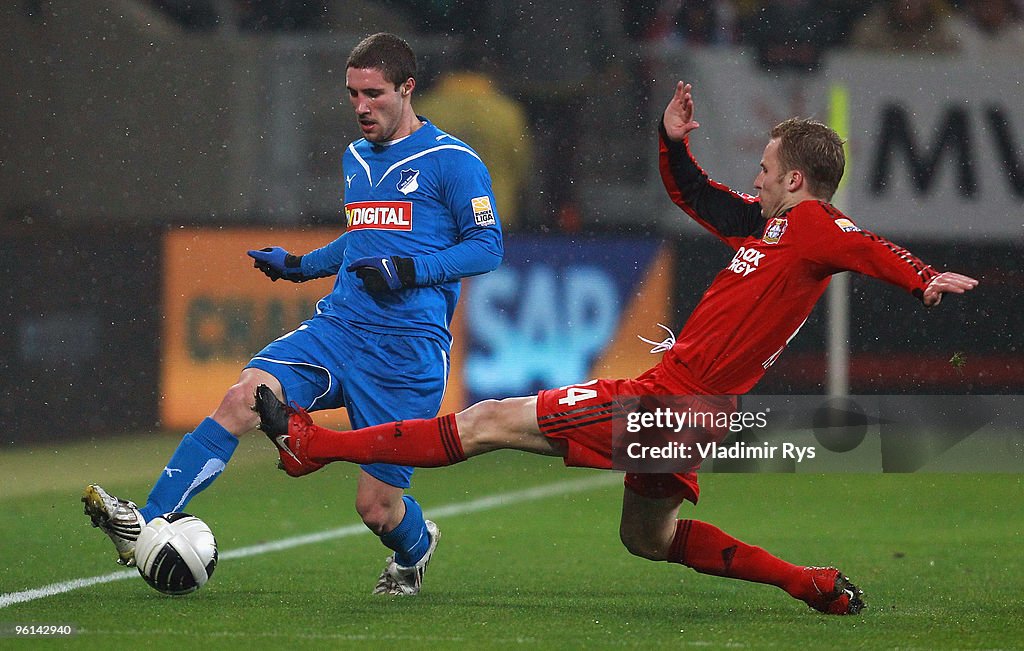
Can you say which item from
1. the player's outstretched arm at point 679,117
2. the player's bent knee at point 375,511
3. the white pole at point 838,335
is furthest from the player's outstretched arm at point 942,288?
the white pole at point 838,335

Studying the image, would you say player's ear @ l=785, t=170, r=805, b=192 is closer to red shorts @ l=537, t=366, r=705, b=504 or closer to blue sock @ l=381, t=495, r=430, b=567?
red shorts @ l=537, t=366, r=705, b=504

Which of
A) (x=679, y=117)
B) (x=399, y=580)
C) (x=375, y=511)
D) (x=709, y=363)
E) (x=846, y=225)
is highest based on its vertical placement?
(x=679, y=117)

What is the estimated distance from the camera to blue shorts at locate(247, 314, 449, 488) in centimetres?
498

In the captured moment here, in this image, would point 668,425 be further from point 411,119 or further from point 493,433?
point 411,119

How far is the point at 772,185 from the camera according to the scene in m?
4.51

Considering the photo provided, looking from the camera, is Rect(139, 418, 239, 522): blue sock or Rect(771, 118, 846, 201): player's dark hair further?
Rect(139, 418, 239, 522): blue sock

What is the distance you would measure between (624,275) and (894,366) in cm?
210

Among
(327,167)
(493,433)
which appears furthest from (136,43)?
(493,433)

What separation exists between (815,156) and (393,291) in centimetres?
139

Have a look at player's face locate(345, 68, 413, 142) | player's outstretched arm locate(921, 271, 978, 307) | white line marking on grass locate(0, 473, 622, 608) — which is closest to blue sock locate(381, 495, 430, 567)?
white line marking on grass locate(0, 473, 622, 608)

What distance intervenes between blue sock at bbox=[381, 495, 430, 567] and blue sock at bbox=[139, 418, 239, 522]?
68 cm

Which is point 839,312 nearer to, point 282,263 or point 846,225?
point 282,263

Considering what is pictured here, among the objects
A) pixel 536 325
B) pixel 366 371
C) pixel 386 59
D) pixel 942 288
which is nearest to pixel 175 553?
pixel 366 371

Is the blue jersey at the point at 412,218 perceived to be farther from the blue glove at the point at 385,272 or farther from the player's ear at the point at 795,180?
the player's ear at the point at 795,180
